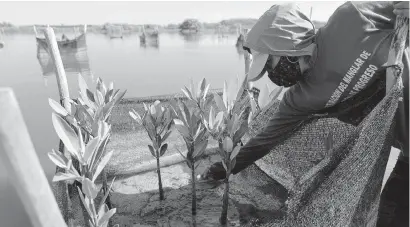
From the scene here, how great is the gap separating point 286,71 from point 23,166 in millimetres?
1249

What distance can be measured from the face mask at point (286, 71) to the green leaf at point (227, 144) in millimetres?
471

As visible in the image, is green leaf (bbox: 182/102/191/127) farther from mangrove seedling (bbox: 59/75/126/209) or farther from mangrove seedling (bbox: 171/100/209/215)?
mangrove seedling (bbox: 59/75/126/209)

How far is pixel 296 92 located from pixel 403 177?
0.70 metres

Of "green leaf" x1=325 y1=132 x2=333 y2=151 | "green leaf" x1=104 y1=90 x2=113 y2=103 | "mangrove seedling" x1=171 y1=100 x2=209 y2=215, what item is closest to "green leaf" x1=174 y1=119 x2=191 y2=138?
"mangrove seedling" x1=171 y1=100 x2=209 y2=215

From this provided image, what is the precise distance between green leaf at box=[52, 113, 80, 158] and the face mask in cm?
103

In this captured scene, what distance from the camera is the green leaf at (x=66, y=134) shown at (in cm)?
128

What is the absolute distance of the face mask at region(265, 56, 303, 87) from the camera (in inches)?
59.2

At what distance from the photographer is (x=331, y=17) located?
1.43 m

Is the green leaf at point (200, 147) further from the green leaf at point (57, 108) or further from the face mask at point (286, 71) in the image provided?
the green leaf at point (57, 108)

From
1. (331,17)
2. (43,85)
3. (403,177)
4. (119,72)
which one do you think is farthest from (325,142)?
(119,72)

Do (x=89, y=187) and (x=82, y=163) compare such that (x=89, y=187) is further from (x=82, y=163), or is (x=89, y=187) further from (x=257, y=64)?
(x=257, y=64)

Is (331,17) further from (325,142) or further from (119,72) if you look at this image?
(119,72)

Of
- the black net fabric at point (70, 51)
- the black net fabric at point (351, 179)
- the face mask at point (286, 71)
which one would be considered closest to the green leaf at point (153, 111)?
the face mask at point (286, 71)

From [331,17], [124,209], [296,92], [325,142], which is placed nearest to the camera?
[331,17]
